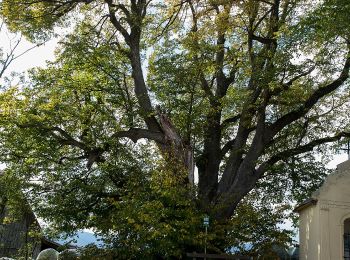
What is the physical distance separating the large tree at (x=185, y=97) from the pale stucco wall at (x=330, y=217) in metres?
2.75

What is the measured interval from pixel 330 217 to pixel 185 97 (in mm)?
7769

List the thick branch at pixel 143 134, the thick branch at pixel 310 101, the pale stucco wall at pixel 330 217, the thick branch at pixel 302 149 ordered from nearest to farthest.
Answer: the pale stucco wall at pixel 330 217 → the thick branch at pixel 310 101 → the thick branch at pixel 143 134 → the thick branch at pixel 302 149

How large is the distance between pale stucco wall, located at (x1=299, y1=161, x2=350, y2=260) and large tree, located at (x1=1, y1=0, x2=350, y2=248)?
2.75 m

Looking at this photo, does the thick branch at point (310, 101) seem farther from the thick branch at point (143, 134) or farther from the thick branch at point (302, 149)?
the thick branch at point (143, 134)

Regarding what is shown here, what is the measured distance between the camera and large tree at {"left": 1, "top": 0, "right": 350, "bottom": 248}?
56.1 ft

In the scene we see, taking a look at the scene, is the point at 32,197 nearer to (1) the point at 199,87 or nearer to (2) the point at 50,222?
(2) the point at 50,222

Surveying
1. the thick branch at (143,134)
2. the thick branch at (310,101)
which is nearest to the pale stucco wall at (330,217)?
the thick branch at (310,101)

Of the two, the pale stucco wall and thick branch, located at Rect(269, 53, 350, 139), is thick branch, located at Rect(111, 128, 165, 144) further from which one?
the pale stucco wall

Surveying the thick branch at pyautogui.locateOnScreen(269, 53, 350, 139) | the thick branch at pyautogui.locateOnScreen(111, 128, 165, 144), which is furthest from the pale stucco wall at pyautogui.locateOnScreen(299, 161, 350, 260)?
the thick branch at pyautogui.locateOnScreen(111, 128, 165, 144)

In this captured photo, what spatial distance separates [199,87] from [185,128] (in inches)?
82.1

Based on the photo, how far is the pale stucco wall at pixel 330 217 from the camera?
14.7 metres

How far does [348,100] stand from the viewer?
66.9ft

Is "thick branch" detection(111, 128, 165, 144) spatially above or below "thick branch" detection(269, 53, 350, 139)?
below

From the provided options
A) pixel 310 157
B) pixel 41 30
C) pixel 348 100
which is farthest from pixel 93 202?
pixel 348 100
